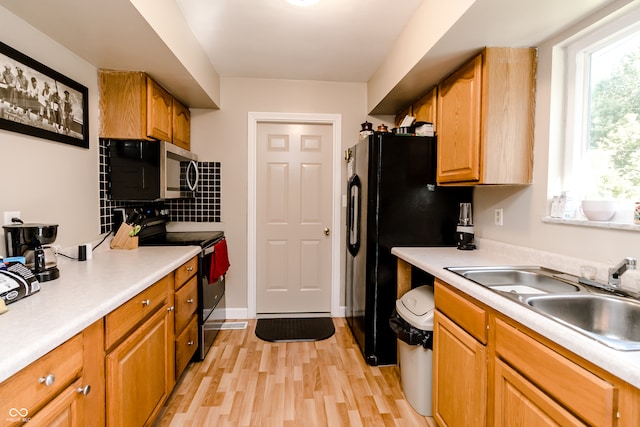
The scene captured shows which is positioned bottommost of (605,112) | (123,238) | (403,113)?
(123,238)

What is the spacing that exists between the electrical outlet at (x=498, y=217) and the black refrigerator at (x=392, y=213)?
274 mm

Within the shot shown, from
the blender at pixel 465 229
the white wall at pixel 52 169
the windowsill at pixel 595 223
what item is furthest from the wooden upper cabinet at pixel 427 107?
the white wall at pixel 52 169

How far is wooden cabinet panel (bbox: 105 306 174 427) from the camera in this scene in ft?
4.01

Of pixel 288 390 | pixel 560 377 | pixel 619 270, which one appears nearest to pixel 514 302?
pixel 560 377

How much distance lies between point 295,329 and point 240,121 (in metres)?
1.99

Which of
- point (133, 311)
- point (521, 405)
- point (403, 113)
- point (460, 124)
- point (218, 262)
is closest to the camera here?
point (521, 405)

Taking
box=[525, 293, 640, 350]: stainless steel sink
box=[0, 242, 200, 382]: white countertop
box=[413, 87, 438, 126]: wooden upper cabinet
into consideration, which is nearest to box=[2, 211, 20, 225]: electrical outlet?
box=[0, 242, 200, 382]: white countertop

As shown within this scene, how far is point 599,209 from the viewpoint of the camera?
1.42m

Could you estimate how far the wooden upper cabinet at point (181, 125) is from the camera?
8.66 ft

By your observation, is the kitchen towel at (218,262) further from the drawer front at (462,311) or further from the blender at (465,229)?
the blender at (465,229)

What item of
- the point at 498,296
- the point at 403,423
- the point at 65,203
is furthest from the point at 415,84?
the point at 65,203

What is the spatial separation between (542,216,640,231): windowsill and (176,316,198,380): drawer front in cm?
213

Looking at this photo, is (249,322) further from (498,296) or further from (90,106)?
(498,296)

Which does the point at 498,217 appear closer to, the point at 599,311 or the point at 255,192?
the point at 599,311
